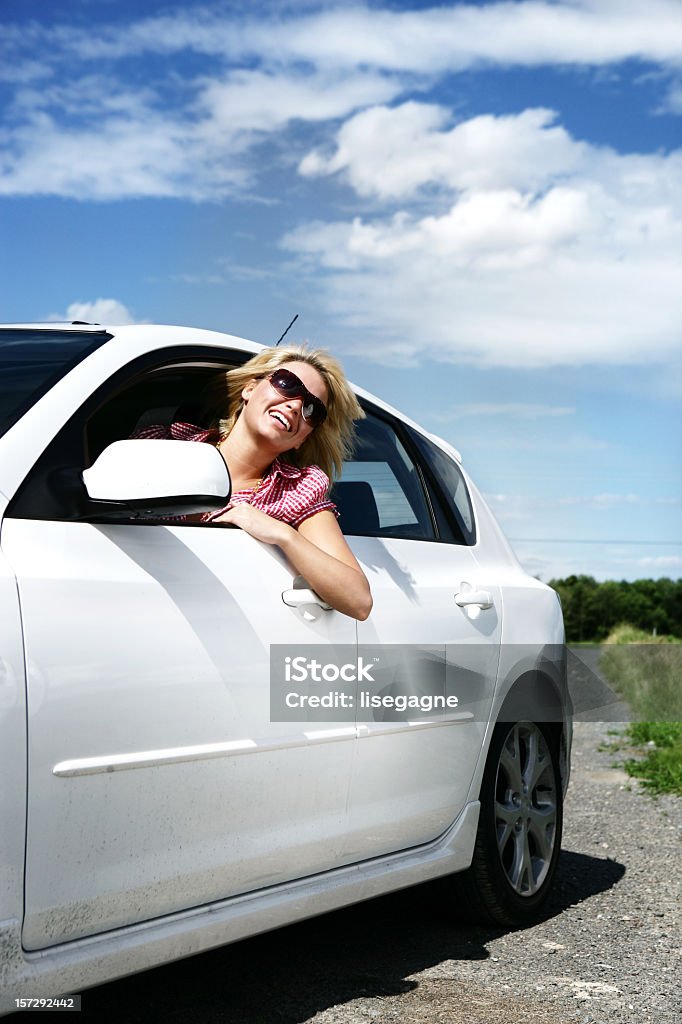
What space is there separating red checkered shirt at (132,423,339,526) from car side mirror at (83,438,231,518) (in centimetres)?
70

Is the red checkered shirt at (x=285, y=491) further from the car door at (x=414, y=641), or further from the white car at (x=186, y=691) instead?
the car door at (x=414, y=641)

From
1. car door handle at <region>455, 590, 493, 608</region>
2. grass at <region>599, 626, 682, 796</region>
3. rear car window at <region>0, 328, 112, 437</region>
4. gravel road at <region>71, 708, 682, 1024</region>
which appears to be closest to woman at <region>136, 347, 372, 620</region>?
rear car window at <region>0, 328, 112, 437</region>

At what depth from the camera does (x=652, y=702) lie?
40.0 ft

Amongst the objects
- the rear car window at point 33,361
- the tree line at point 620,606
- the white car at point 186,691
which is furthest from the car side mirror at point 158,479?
the tree line at point 620,606

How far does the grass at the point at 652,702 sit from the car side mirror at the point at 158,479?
19.2 feet

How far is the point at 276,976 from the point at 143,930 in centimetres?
117

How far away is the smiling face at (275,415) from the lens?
3789mm

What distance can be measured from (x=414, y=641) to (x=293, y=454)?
715 mm

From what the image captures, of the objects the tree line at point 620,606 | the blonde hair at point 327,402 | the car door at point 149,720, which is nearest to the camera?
the car door at point 149,720

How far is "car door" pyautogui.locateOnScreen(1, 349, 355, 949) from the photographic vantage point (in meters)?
2.70

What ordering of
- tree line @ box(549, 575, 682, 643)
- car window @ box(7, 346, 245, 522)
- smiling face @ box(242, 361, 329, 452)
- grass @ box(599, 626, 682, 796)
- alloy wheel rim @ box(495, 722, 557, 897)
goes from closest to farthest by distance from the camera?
car window @ box(7, 346, 245, 522) < smiling face @ box(242, 361, 329, 452) < alloy wheel rim @ box(495, 722, 557, 897) < grass @ box(599, 626, 682, 796) < tree line @ box(549, 575, 682, 643)

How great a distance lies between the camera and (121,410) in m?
3.74

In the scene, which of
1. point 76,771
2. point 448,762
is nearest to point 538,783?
point 448,762
